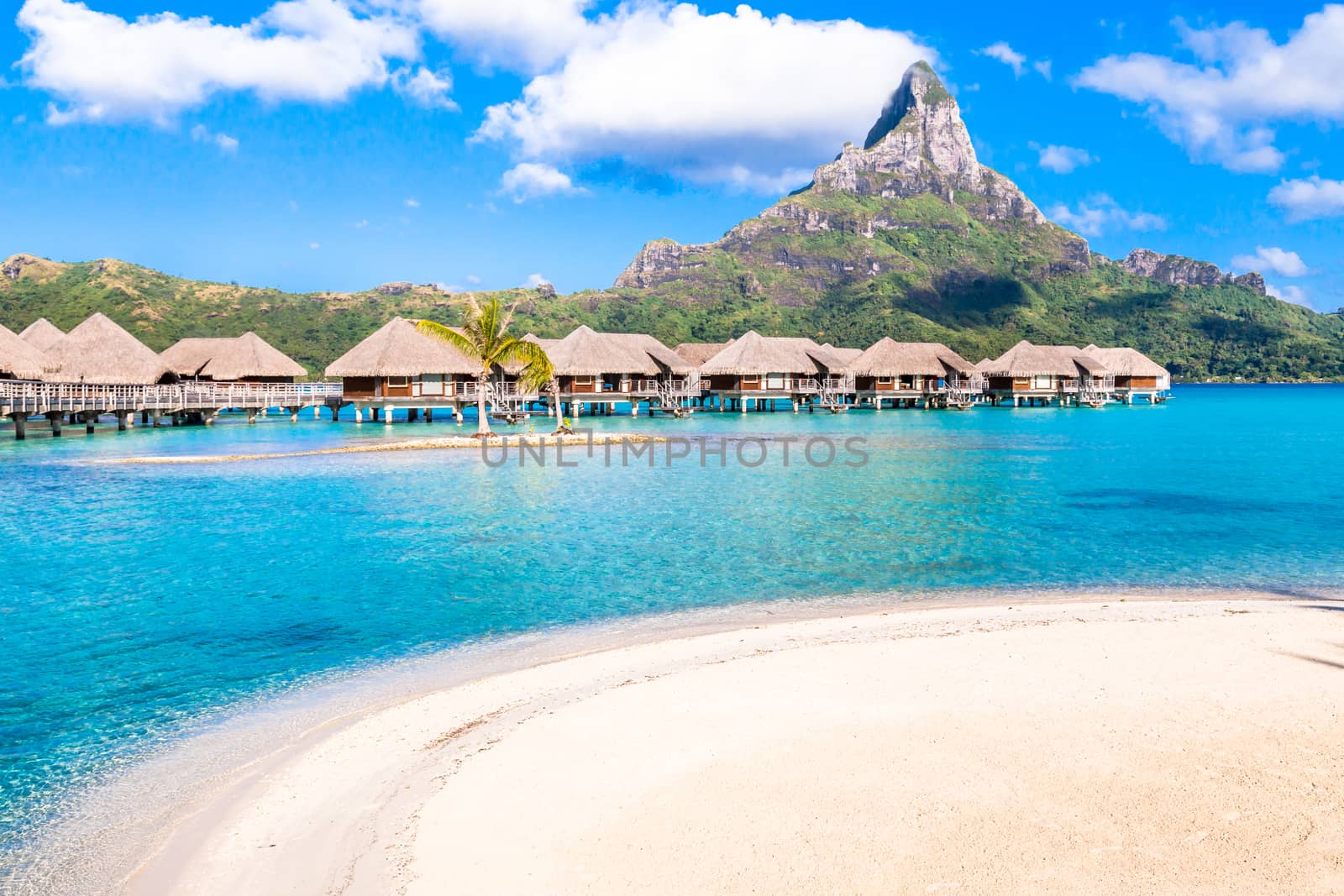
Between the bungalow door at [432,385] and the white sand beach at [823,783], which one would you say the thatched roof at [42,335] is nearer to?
the bungalow door at [432,385]

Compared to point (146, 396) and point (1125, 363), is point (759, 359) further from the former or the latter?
point (1125, 363)

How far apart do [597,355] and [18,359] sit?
1216 inches

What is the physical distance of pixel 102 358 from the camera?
1857 inches

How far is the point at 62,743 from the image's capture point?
7082 millimetres

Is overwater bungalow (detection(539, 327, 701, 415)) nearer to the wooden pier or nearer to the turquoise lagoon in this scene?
the wooden pier

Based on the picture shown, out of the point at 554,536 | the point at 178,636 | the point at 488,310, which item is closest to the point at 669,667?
the point at 178,636

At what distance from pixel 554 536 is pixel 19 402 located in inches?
1320

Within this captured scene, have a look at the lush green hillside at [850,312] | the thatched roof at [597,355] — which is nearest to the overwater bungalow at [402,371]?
the thatched roof at [597,355]

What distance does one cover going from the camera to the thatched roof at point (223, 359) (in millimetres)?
58625

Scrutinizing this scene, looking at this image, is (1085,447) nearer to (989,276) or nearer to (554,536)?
(554,536)

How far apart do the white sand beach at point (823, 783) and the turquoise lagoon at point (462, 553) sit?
188 cm

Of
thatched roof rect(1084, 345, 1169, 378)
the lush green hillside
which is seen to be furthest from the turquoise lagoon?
the lush green hillside

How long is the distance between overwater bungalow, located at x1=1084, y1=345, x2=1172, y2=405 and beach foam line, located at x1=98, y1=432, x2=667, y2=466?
209ft

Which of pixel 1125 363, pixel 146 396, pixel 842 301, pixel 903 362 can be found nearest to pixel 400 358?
pixel 146 396
